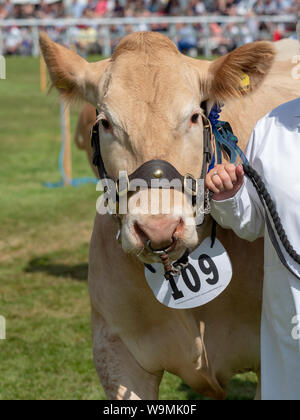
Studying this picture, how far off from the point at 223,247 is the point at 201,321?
381 millimetres

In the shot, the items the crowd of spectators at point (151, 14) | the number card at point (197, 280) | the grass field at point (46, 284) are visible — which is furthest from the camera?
the crowd of spectators at point (151, 14)

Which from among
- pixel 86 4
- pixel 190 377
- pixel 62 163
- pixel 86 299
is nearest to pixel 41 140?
pixel 62 163

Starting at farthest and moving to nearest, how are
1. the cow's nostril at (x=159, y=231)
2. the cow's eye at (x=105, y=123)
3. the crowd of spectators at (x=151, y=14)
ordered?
1. the crowd of spectators at (x=151, y=14)
2. the cow's eye at (x=105, y=123)
3. the cow's nostril at (x=159, y=231)

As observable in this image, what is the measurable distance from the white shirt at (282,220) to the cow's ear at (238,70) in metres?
0.34

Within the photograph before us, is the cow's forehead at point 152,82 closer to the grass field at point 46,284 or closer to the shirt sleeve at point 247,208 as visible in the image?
the shirt sleeve at point 247,208

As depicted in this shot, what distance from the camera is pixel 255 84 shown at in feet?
10.1

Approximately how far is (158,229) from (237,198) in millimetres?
321

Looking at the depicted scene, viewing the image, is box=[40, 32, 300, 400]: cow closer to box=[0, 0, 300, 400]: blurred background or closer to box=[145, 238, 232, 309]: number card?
box=[145, 238, 232, 309]: number card

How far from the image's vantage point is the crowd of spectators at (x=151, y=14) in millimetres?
20688

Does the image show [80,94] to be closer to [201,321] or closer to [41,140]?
A: [201,321]

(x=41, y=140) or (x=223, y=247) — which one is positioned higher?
(x=223, y=247)

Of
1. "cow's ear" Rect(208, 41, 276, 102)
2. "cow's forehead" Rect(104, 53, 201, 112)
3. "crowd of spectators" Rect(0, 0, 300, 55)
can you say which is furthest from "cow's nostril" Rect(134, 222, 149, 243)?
"crowd of spectators" Rect(0, 0, 300, 55)

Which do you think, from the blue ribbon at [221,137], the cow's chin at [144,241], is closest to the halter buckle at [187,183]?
the cow's chin at [144,241]

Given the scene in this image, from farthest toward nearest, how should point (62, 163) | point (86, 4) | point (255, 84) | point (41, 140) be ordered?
1. point (86, 4)
2. point (41, 140)
3. point (62, 163)
4. point (255, 84)
